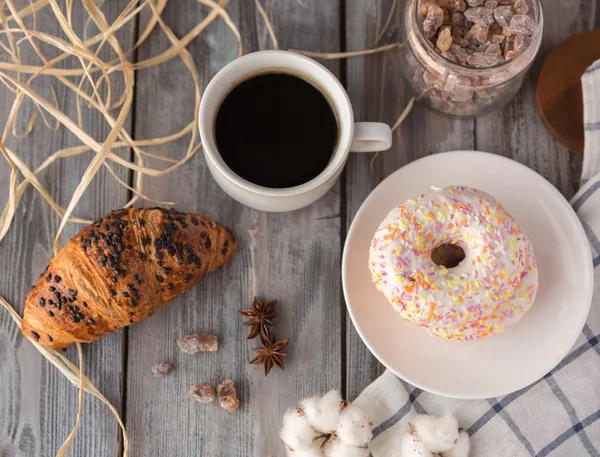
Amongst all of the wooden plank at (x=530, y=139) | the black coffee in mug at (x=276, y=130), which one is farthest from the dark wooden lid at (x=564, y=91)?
the black coffee in mug at (x=276, y=130)

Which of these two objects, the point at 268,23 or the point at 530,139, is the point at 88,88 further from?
the point at 530,139

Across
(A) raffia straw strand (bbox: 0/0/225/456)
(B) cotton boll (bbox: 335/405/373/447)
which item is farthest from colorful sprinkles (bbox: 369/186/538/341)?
(A) raffia straw strand (bbox: 0/0/225/456)

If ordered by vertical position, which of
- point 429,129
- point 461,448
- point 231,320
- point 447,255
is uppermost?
point 429,129

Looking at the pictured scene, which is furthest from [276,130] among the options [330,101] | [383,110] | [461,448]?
[461,448]

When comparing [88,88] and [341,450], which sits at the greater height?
[88,88]

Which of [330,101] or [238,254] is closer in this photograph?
[330,101]

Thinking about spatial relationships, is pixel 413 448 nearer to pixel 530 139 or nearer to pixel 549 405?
pixel 549 405

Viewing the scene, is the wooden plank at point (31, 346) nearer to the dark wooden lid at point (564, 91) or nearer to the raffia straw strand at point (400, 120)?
the raffia straw strand at point (400, 120)

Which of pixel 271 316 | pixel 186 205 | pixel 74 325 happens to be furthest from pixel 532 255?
pixel 74 325
